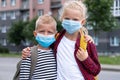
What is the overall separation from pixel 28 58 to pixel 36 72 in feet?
0.45

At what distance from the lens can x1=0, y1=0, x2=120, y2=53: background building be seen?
61031mm

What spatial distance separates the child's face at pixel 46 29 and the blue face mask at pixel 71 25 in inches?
5.2

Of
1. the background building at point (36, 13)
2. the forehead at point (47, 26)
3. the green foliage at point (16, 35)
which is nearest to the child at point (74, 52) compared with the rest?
the forehead at point (47, 26)

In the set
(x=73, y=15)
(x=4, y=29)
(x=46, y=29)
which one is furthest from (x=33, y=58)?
(x=4, y=29)

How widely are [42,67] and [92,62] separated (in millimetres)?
428

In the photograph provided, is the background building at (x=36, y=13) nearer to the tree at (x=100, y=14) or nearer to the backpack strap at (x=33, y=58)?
the tree at (x=100, y=14)

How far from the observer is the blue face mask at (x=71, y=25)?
11.1ft

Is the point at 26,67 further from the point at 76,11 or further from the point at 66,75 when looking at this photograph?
the point at 76,11

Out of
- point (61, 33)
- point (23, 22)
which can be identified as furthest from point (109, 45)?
point (61, 33)

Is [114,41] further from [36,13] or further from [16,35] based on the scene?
[36,13]

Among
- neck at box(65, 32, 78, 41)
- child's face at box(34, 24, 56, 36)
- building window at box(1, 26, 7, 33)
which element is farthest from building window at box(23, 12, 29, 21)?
neck at box(65, 32, 78, 41)

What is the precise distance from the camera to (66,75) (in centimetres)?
342

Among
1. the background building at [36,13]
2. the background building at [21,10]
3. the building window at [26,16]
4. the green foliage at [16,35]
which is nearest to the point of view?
the background building at [36,13]

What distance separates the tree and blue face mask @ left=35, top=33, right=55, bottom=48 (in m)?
38.6
